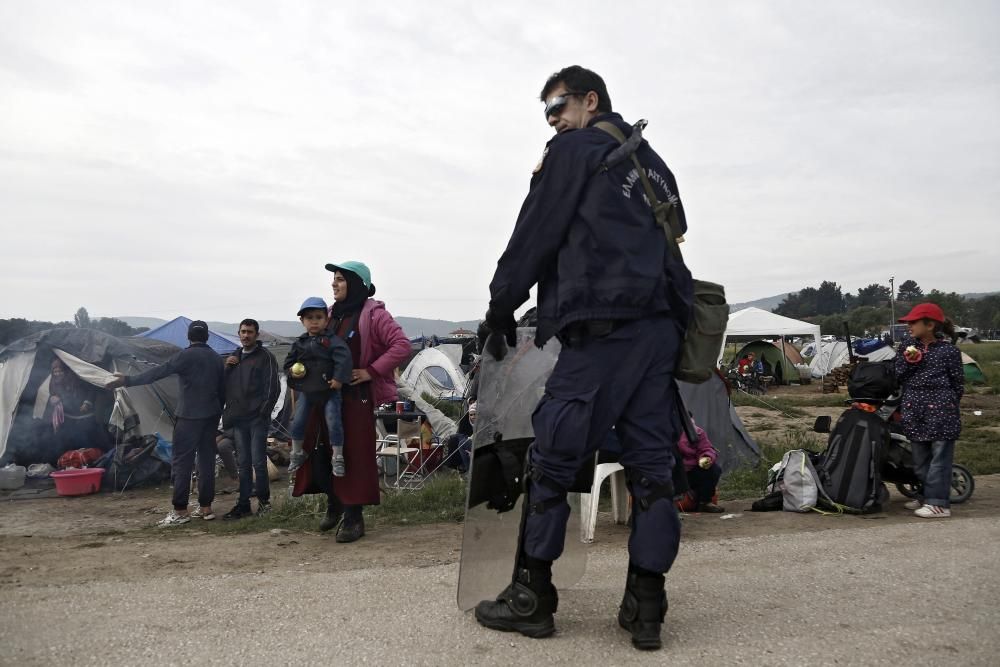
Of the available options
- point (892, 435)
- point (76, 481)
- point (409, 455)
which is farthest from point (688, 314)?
point (76, 481)

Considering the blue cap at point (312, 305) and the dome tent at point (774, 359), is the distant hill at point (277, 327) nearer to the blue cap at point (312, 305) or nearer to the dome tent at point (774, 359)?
the blue cap at point (312, 305)

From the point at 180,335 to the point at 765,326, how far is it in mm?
18182

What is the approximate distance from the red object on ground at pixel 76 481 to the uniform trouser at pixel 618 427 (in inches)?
308

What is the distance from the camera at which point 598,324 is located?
2633 millimetres

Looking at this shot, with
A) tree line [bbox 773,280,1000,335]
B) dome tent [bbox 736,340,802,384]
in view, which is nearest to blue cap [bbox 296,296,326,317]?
dome tent [bbox 736,340,802,384]

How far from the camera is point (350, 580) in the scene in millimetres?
3547

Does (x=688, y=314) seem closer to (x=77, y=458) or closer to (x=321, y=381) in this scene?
(x=321, y=381)

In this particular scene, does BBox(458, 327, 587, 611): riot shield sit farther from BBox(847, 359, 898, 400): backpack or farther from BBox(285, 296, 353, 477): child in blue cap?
BBox(847, 359, 898, 400): backpack

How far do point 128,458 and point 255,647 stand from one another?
24.3 ft

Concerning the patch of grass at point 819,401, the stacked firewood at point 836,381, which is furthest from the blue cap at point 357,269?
the stacked firewood at point 836,381

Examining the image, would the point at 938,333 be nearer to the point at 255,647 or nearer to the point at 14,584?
the point at 255,647

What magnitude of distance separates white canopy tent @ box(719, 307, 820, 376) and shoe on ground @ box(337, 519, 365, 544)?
20.7 m

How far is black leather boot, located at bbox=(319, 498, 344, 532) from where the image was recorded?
547cm

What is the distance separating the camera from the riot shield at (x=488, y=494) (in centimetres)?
301
